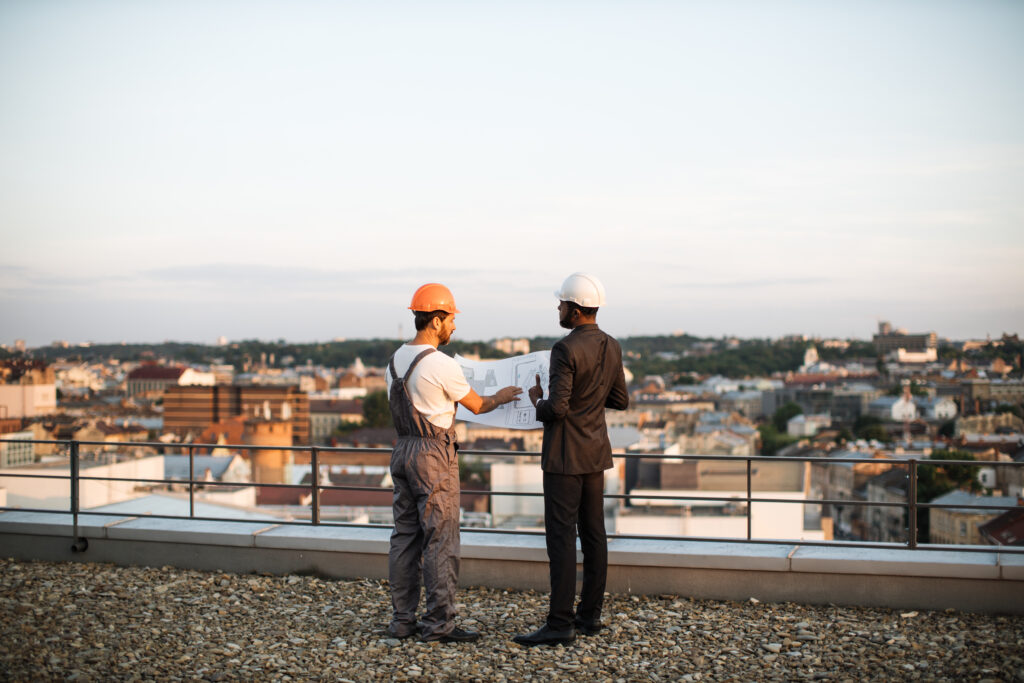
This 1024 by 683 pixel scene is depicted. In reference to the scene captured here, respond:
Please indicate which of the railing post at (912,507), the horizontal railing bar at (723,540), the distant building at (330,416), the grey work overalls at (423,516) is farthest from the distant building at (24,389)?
the distant building at (330,416)

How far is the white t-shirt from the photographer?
182 inches

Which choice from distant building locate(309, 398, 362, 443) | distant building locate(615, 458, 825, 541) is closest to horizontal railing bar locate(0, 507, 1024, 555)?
distant building locate(615, 458, 825, 541)

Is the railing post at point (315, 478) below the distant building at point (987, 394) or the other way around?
the other way around

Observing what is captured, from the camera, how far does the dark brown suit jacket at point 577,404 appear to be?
4582 millimetres

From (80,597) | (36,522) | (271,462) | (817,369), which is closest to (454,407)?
(80,597)

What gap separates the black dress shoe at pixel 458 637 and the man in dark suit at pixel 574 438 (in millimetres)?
263

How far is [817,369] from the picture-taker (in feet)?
486

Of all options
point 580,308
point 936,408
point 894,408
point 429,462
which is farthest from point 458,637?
point 894,408

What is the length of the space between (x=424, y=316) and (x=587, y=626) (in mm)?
1966

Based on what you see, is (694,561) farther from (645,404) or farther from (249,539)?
(645,404)

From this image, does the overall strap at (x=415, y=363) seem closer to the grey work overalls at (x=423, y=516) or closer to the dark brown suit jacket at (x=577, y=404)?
the grey work overalls at (x=423, y=516)

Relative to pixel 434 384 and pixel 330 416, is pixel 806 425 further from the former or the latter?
pixel 434 384

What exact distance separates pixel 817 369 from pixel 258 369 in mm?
97006

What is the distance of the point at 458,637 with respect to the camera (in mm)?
4898
